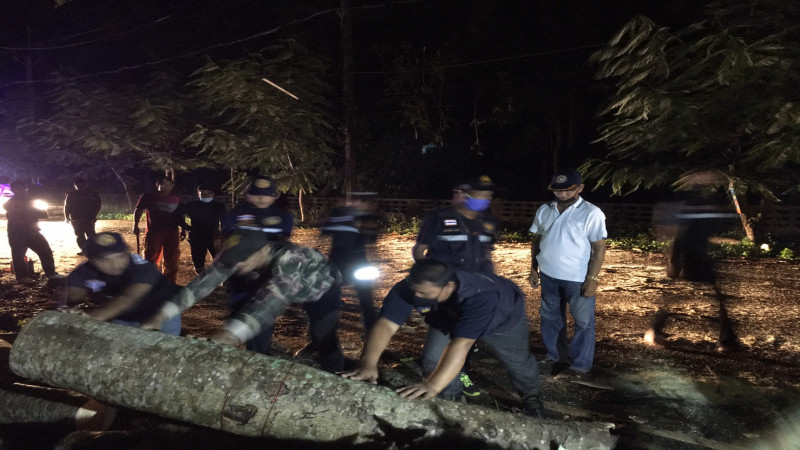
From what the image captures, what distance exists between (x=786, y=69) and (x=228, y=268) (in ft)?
29.5

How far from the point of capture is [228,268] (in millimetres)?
3408

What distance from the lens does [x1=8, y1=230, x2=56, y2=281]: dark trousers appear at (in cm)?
752

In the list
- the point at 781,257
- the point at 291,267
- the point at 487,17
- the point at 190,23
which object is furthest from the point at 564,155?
the point at 291,267

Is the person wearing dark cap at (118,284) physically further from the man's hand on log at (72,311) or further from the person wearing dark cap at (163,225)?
the person wearing dark cap at (163,225)

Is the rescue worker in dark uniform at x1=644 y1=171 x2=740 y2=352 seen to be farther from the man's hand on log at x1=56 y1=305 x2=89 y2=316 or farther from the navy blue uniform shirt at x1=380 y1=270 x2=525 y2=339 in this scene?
the man's hand on log at x1=56 y1=305 x2=89 y2=316

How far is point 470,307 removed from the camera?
2.87 meters

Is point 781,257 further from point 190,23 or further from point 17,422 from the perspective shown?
point 190,23

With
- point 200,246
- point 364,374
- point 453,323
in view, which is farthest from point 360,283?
point 200,246

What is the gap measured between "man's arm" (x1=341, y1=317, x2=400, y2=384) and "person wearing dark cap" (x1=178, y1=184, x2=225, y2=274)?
13.9 ft

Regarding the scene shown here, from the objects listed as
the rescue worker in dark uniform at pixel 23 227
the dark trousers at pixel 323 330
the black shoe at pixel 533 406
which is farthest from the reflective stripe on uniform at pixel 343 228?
the rescue worker in dark uniform at pixel 23 227

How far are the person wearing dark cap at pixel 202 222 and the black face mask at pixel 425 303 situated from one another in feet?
14.4

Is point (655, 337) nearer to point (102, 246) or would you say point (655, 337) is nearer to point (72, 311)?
point (102, 246)

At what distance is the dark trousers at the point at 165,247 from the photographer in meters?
6.50

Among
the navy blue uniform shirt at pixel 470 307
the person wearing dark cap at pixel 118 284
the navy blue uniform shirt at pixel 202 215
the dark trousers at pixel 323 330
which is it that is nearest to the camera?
the navy blue uniform shirt at pixel 470 307
